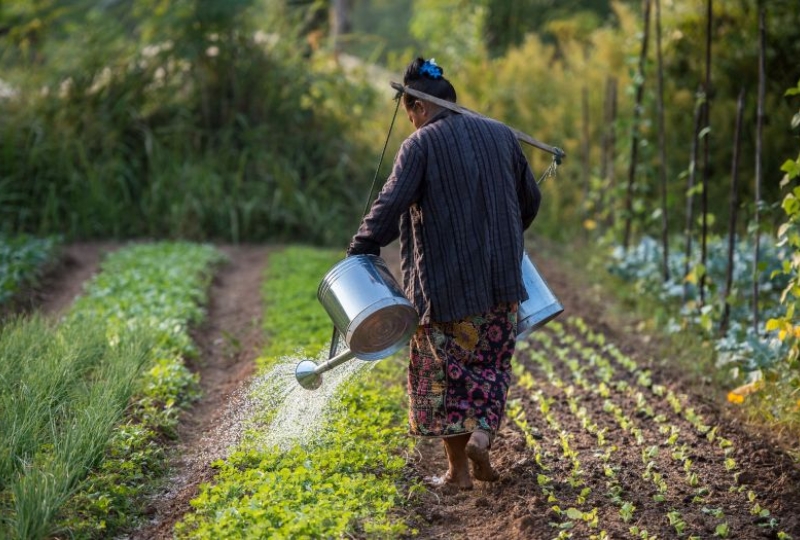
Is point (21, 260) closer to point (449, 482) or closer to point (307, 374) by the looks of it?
point (307, 374)

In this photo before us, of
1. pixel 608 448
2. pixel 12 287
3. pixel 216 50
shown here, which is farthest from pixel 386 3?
pixel 608 448

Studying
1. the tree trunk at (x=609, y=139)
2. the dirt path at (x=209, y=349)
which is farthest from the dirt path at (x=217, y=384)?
the tree trunk at (x=609, y=139)

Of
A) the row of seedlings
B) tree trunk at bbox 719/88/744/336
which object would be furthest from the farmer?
tree trunk at bbox 719/88/744/336

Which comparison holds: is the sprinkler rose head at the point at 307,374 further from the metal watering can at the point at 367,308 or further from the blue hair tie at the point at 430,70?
the blue hair tie at the point at 430,70

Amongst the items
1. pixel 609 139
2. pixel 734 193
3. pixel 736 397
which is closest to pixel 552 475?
pixel 736 397

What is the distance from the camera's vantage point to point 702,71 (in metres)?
9.84

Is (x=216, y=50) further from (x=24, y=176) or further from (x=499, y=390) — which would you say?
(x=499, y=390)

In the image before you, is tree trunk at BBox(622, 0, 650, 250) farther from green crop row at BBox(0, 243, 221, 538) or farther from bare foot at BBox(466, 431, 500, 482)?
bare foot at BBox(466, 431, 500, 482)

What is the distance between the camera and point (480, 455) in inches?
156

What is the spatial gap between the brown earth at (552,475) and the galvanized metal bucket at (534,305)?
2.11 ft

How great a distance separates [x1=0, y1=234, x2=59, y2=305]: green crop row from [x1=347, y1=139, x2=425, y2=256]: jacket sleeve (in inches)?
155

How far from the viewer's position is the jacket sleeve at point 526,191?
13.5 ft

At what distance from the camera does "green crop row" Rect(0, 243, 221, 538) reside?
3.53 m

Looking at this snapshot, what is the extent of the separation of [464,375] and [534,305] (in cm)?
53
